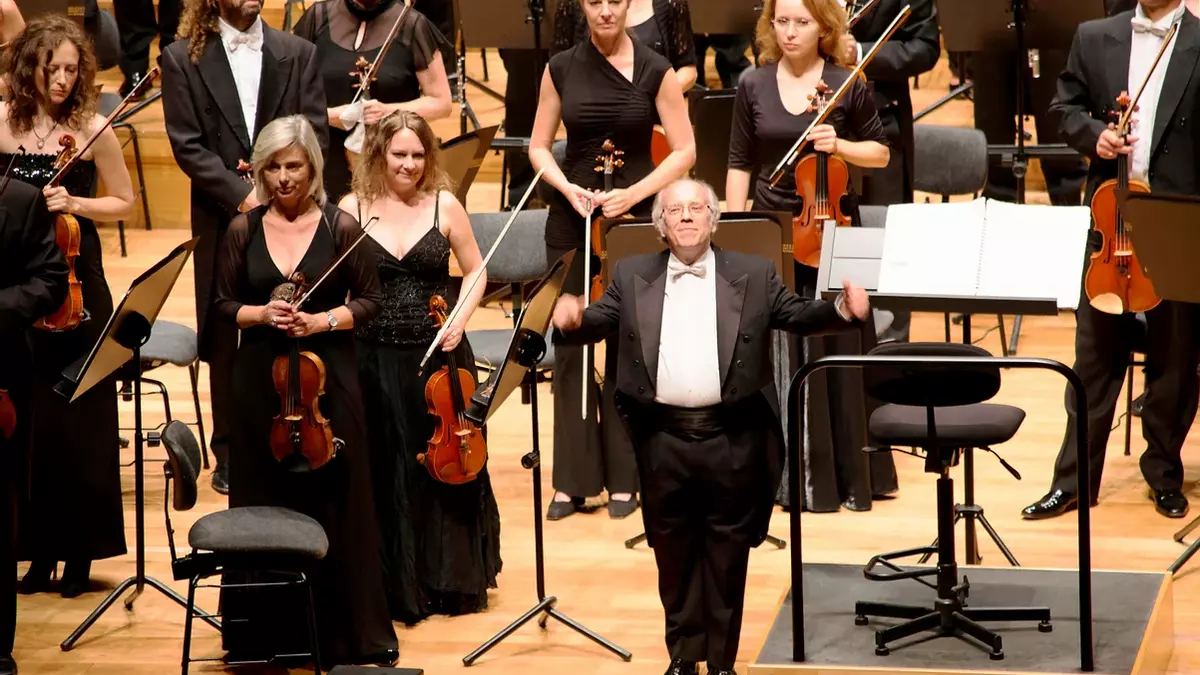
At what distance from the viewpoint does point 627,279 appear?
4566mm

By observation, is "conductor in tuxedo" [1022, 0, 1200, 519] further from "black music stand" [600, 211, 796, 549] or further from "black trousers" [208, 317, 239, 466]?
"black trousers" [208, 317, 239, 466]

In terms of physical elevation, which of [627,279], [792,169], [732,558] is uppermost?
[792,169]

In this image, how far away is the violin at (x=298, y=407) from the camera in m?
4.57

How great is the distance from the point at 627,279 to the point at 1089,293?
164 cm

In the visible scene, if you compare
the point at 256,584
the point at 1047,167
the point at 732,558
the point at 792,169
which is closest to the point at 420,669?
the point at 256,584

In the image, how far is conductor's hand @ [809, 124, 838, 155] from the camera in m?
5.44

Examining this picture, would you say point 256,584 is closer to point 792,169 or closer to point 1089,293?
point 792,169

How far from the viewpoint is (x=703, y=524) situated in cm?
454

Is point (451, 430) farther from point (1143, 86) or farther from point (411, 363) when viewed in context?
point (1143, 86)

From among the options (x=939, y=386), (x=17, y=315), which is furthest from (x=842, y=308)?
(x=17, y=315)

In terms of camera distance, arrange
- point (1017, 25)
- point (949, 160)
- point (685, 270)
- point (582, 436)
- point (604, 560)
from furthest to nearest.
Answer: point (949, 160), point (1017, 25), point (582, 436), point (604, 560), point (685, 270)

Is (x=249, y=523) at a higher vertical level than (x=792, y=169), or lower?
lower

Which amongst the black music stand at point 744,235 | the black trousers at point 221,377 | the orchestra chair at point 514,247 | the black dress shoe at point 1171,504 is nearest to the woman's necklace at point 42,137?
the black trousers at point 221,377

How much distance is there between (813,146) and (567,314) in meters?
1.45
